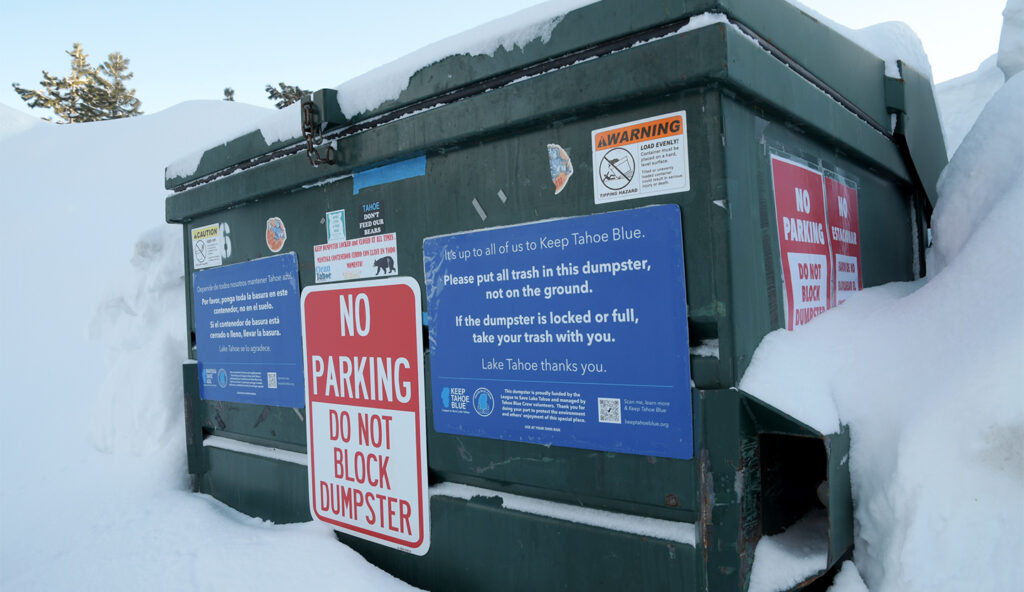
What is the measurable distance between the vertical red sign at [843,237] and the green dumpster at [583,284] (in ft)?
0.06

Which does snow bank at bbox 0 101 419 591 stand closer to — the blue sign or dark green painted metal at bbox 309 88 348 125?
the blue sign

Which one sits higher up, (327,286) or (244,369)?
(327,286)

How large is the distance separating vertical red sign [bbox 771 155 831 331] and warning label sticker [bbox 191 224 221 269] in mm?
2654

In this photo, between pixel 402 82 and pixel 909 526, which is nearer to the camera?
pixel 909 526

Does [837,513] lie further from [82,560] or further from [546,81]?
[82,560]

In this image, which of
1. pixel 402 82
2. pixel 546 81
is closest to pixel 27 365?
pixel 402 82

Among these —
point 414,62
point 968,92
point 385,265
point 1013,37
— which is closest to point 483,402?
point 385,265

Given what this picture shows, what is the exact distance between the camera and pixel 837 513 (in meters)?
1.72

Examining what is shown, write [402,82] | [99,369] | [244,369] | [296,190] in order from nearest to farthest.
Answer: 1. [402,82]
2. [296,190]
3. [244,369]
4. [99,369]

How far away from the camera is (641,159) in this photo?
1.76 metres

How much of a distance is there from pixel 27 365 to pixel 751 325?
733 centimetres

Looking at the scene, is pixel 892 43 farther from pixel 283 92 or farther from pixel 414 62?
pixel 283 92

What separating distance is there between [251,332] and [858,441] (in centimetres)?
253

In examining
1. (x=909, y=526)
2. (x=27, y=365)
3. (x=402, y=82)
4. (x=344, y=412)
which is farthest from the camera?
(x=27, y=365)
